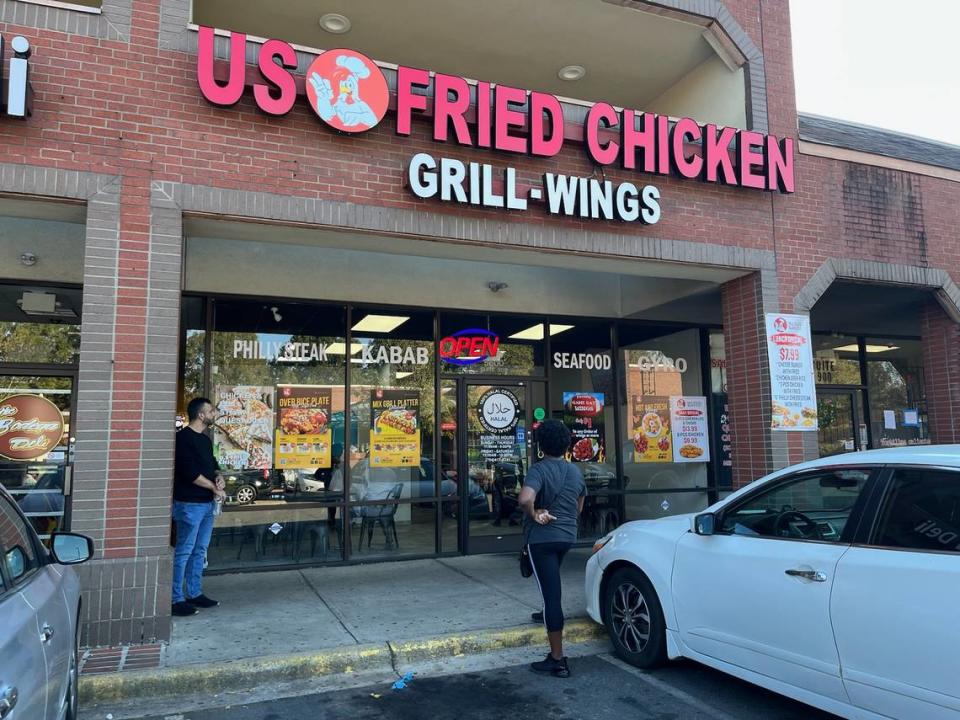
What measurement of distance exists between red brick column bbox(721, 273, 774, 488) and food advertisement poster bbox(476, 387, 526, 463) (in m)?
2.87

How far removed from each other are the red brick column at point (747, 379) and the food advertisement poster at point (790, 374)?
9 centimetres

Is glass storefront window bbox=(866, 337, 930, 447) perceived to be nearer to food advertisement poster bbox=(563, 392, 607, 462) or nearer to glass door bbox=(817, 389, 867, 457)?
glass door bbox=(817, 389, 867, 457)

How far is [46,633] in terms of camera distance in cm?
286

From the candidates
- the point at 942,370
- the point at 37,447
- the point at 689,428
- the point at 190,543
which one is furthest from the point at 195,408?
the point at 942,370

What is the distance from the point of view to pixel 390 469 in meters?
9.23

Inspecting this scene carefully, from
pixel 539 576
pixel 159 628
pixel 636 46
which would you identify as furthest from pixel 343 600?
pixel 636 46

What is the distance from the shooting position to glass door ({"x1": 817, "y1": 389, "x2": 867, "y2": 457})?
12078 millimetres

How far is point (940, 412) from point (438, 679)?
862cm

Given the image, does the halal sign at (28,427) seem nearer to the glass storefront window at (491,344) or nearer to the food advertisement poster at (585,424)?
the glass storefront window at (491,344)

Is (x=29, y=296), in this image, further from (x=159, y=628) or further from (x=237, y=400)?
(x=159, y=628)

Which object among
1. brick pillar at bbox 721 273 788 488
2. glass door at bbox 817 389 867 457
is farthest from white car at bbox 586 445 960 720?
glass door at bbox 817 389 867 457

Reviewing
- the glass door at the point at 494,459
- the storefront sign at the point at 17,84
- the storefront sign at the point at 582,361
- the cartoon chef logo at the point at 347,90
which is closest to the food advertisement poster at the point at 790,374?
the storefront sign at the point at 582,361

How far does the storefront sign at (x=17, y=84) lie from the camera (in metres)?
5.58

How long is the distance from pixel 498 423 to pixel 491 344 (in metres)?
1.11
